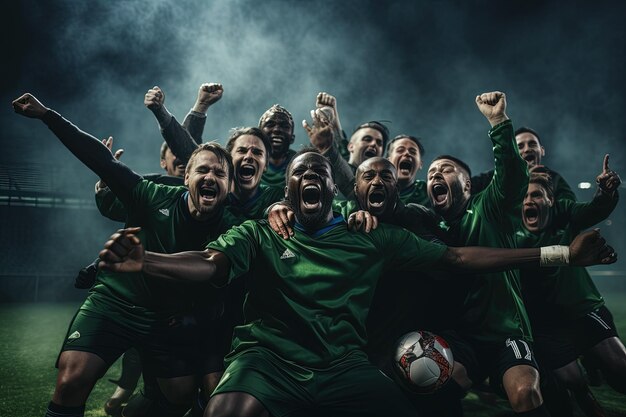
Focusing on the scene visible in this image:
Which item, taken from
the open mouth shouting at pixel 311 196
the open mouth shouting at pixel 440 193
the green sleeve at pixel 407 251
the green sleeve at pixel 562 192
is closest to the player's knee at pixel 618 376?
the green sleeve at pixel 562 192

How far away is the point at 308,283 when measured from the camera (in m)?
2.76

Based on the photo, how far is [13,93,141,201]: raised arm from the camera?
3115mm

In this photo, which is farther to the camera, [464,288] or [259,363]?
[464,288]

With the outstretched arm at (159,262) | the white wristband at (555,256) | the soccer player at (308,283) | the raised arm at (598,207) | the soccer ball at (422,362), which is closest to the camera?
the outstretched arm at (159,262)

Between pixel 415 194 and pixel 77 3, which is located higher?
pixel 77 3

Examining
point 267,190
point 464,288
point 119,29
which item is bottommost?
point 464,288

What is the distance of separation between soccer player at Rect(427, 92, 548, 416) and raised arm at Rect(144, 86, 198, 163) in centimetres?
273

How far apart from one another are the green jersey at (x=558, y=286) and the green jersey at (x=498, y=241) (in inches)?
22.8

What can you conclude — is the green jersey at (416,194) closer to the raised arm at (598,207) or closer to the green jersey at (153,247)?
the raised arm at (598,207)

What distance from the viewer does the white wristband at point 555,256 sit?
291cm

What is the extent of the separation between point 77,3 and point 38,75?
13.7ft

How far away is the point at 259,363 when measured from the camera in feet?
8.18

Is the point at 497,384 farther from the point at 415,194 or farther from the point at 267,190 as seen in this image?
the point at 267,190

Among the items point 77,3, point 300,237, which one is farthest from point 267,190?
point 77,3
